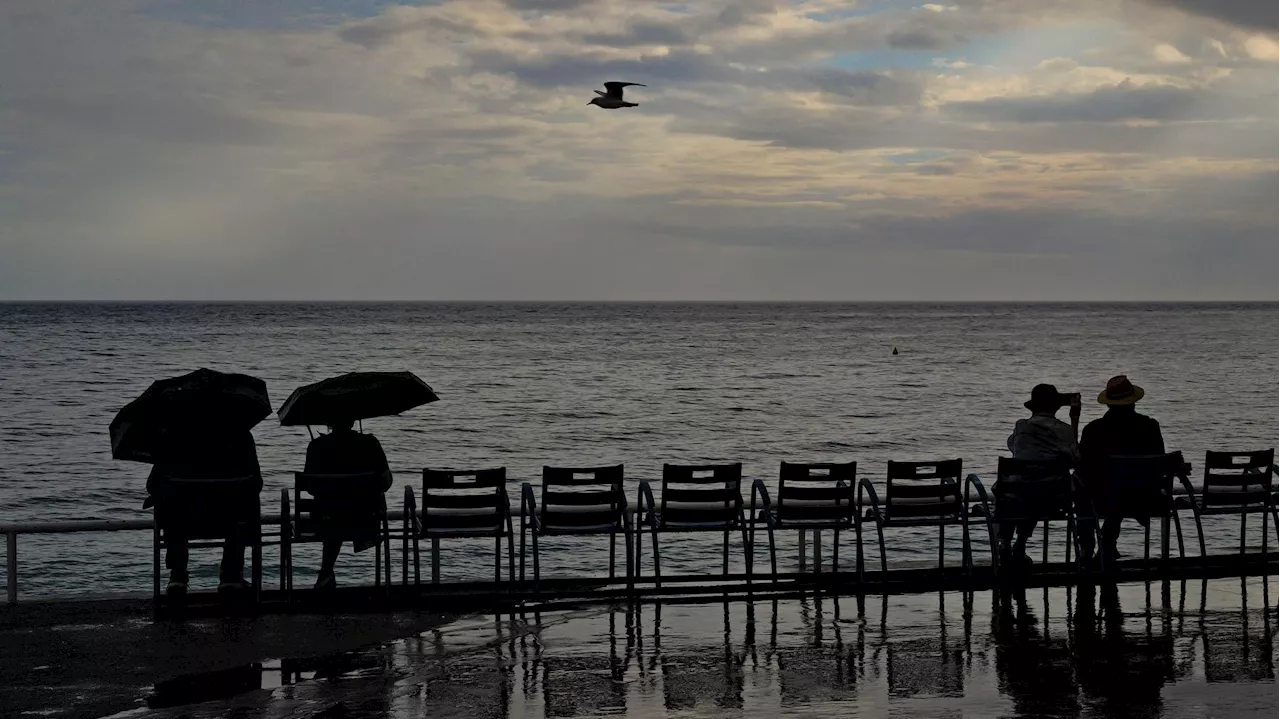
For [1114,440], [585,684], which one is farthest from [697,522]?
[1114,440]

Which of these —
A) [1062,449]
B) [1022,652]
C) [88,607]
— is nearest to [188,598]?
[88,607]

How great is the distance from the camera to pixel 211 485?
33.5 ft

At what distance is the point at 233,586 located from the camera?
10.4 m

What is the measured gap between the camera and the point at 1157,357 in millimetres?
94688

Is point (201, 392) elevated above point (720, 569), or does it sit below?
above

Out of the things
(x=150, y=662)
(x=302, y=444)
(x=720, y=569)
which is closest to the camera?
(x=150, y=662)

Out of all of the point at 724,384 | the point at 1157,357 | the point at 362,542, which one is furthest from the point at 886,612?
the point at 1157,357

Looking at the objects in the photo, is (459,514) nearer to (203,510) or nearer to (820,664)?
(203,510)

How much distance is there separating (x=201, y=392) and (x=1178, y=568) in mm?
7530

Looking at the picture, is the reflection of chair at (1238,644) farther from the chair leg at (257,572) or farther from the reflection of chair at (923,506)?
the chair leg at (257,572)

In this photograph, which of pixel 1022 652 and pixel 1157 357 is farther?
pixel 1157 357

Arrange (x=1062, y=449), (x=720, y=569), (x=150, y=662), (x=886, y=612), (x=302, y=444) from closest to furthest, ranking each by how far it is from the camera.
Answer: (x=150, y=662) < (x=886, y=612) < (x=1062, y=449) < (x=720, y=569) < (x=302, y=444)

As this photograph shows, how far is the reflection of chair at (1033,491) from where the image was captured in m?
10.9

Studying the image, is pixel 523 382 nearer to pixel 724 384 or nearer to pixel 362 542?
pixel 724 384
